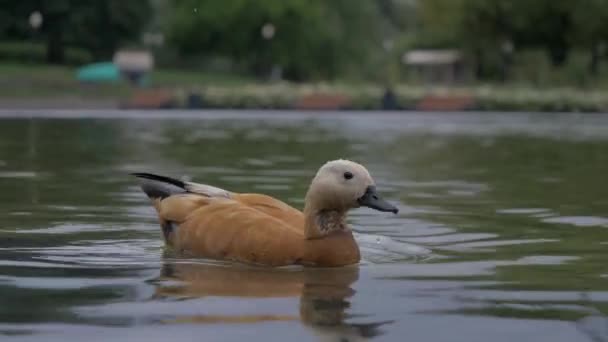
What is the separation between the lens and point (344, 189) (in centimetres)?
863

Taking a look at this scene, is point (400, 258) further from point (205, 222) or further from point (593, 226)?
point (593, 226)

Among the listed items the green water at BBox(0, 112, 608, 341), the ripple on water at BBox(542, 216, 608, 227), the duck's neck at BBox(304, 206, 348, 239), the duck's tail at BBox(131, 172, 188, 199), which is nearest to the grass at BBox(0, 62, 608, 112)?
the green water at BBox(0, 112, 608, 341)

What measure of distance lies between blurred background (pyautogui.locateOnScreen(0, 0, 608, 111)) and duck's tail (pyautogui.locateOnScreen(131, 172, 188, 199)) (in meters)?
43.0

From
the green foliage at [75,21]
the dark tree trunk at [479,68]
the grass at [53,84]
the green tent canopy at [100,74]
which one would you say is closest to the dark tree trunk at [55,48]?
the green foliage at [75,21]

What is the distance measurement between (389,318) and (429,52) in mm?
92643

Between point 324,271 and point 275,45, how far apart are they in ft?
219

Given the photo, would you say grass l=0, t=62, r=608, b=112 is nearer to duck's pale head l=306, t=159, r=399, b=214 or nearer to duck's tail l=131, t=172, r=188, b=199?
duck's tail l=131, t=172, r=188, b=199

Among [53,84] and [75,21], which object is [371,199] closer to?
[53,84]

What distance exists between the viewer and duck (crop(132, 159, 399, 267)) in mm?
8609

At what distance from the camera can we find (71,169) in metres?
17.8

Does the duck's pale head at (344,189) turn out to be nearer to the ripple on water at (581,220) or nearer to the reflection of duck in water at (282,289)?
the reflection of duck in water at (282,289)

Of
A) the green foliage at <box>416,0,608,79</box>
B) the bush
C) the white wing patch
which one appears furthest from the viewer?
the bush

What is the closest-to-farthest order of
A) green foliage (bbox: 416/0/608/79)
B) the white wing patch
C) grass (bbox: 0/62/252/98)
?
the white wing patch, grass (bbox: 0/62/252/98), green foliage (bbox: 416/0/608/79)

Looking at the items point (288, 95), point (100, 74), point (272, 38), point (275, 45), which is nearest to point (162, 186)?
point (288, 95)
